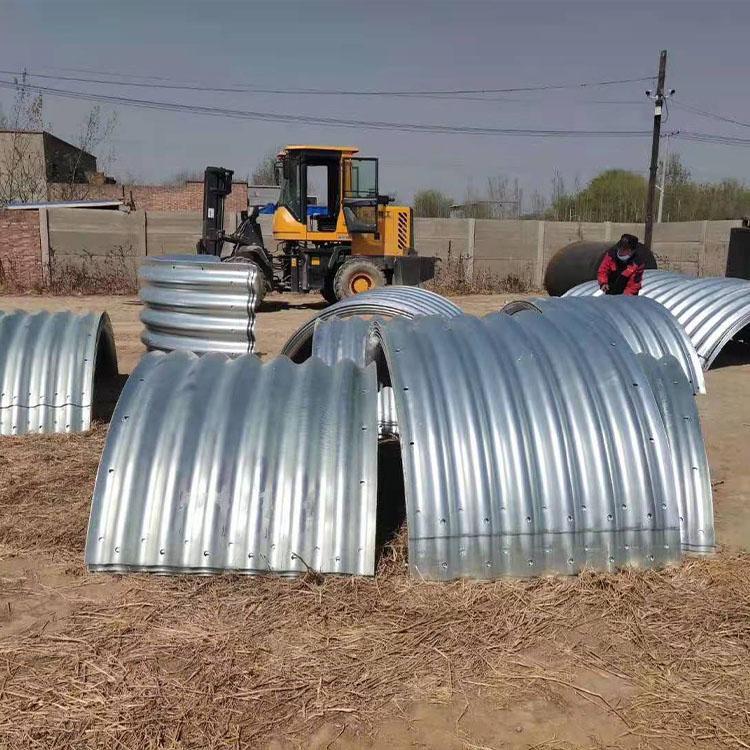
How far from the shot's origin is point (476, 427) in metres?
4.28

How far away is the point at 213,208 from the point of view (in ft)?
54.9

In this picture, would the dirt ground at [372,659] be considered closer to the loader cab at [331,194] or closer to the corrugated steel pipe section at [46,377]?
the corrugated steel pipe section at [46,377]

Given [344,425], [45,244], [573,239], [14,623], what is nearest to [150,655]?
[14,623]

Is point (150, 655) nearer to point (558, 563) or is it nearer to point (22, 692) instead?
point (22, 692)

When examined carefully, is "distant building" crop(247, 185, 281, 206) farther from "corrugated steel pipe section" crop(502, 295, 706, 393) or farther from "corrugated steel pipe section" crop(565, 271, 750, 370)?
"corrugated steel pipe section" crop(502, 295, 706, 393)

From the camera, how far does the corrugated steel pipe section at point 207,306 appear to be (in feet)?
29.3

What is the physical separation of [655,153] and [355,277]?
14525 millimetres

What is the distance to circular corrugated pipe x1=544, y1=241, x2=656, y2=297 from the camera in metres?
17.2

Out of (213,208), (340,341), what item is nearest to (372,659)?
(340,341)

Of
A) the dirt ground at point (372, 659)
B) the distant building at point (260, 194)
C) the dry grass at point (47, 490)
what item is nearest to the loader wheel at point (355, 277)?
the dry grass at point (47, 490)

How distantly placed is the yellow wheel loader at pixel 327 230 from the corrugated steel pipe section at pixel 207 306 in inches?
288

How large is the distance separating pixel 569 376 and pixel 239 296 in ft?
17.3

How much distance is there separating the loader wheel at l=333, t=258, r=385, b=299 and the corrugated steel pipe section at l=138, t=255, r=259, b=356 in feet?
25.3

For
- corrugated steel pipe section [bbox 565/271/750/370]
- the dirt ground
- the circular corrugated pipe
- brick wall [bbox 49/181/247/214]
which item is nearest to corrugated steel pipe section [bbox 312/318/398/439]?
the dirt ground
